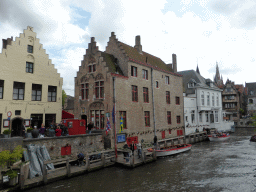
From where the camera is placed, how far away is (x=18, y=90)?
2214cm

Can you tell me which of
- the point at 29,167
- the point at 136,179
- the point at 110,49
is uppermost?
the point at 110,49

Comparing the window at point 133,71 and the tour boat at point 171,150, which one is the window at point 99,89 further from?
the tour boat at point 171,150

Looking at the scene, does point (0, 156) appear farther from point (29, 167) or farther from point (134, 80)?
point (134, 80)

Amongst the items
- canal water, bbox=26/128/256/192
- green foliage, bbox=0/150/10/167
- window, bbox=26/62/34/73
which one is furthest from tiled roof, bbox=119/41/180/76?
green foliage, bbox=0/150/10/167

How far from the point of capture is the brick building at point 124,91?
976 inches

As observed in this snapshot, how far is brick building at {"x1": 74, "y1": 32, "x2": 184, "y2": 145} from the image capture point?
24.8m

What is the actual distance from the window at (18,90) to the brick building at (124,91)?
25.0ft

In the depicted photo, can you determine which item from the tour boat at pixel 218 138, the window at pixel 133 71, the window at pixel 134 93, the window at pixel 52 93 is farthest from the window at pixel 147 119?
the tour boat at pixel 218 138

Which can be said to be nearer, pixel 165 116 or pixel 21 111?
pixel 21 111

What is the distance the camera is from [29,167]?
1501cm

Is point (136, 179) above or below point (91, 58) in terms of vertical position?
below

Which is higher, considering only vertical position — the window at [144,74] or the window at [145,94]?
the window at [144,74]

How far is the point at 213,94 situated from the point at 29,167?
4303 centimetres

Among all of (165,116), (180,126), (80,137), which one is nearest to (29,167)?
(80,137)
